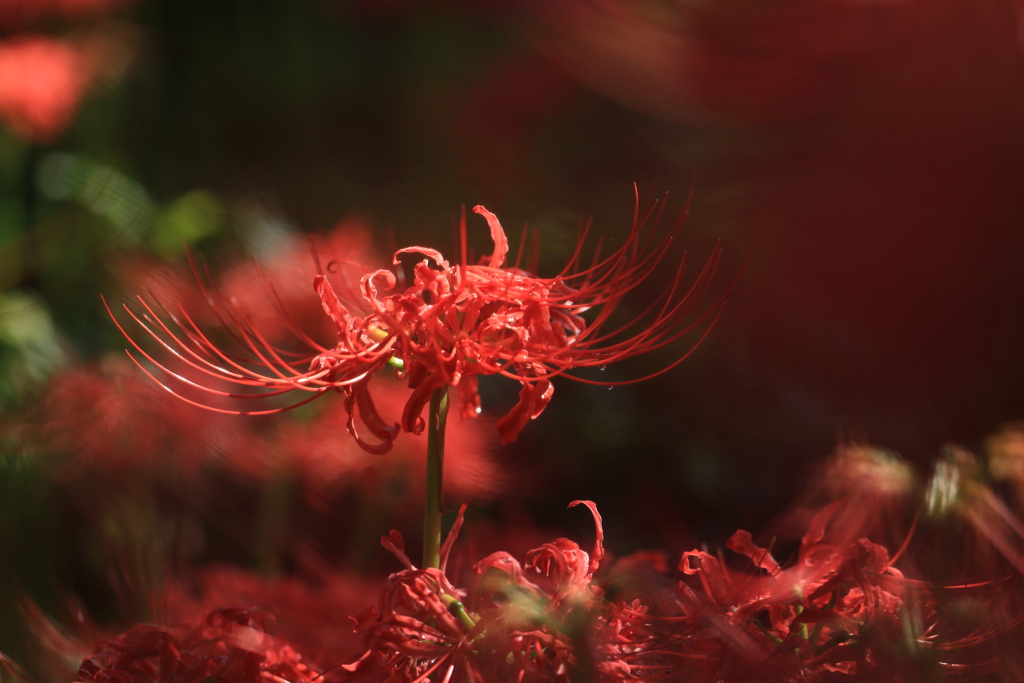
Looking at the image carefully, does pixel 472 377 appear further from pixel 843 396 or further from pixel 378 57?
pixel 378 57

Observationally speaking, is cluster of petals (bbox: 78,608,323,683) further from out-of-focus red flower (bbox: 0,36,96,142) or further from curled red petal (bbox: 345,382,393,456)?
out-of-focus red flower (bbox: 0,36,96,142)

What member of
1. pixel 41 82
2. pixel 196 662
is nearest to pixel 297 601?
pixel 196 662

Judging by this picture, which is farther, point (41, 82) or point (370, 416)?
point (41, 82)

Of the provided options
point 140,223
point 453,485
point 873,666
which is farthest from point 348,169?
point 873,666

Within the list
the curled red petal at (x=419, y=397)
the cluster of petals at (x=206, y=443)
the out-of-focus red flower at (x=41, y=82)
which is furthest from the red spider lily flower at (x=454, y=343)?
the out-of-focus red flower at (x=41, y=82)

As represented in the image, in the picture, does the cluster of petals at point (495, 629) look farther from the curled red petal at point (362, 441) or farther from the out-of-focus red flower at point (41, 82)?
the out-of-focus red flower at point (41, 82)

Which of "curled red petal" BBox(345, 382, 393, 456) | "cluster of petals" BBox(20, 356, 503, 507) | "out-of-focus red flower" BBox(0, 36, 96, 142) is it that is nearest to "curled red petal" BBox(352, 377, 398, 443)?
"curled red petal" BBox(345, 382, 393, 456)

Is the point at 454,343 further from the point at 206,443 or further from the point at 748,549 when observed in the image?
the point at 206,443
